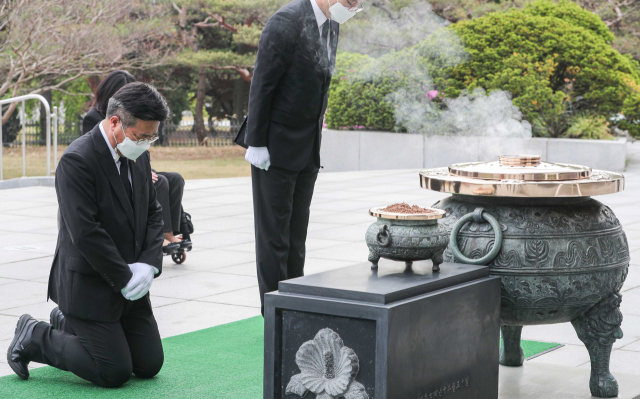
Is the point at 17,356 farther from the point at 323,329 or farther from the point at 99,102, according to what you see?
the point at 99,102

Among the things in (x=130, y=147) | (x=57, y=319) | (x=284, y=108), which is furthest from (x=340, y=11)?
(x=57, y=319)

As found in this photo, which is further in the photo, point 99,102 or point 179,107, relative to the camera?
point 179,107

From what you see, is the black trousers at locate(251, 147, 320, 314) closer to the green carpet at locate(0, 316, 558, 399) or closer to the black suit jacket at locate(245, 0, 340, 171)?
the black suit jacket at locate(245, 0, 340, 171)

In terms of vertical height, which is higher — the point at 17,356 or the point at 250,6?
the point at 250,6

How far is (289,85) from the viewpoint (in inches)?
156

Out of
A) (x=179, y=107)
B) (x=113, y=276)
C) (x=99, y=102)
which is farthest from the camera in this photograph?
(x=179, y=107)

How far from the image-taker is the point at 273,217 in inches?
157

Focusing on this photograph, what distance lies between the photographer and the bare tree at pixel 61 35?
15.7 meters

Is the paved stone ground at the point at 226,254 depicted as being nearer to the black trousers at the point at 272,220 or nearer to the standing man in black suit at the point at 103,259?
the standing man in black suit at the point at 103,259

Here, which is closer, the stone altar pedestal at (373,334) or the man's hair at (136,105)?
the stone altar pedestal at (373,334)

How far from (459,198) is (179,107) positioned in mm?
24566

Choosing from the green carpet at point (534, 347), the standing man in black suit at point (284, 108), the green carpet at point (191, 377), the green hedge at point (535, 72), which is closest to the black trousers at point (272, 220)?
the standing man in black suit at point (284, 108)

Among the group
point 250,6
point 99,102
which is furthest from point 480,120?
point 250,6

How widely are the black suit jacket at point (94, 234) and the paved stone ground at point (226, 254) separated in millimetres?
603
